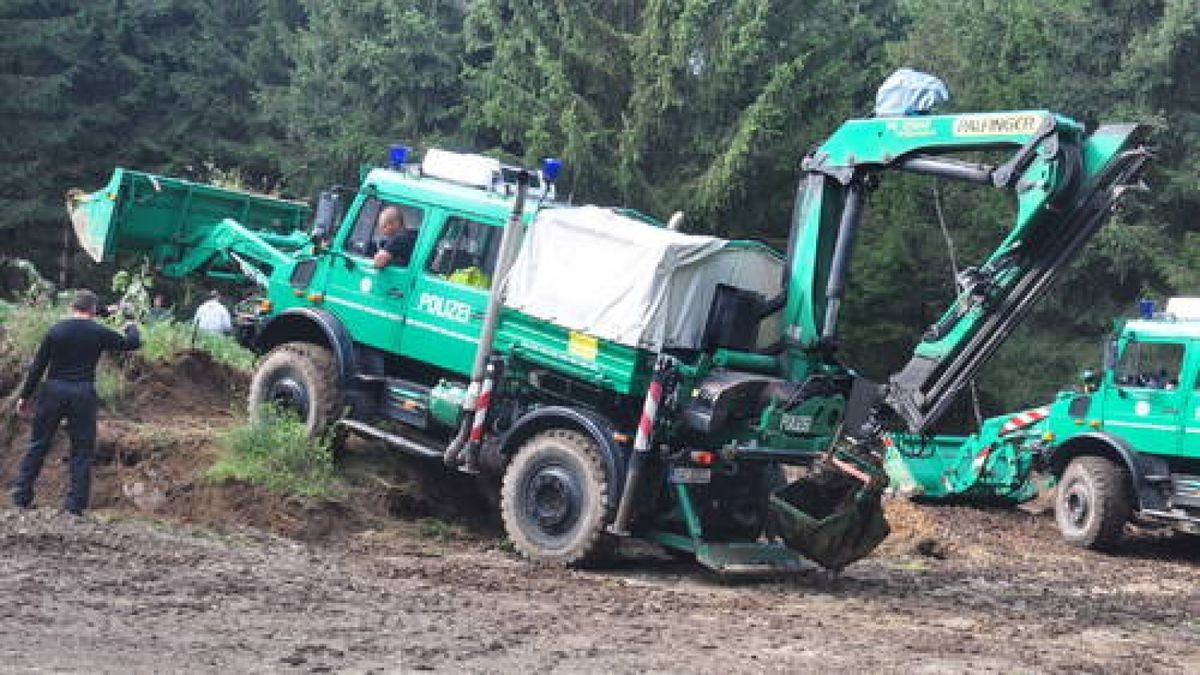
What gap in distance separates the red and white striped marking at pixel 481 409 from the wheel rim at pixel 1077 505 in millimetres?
8968

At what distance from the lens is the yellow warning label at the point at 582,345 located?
11.2m

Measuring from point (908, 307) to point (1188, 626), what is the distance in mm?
18814

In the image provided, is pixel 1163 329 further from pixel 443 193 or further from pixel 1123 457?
pixel 443 193

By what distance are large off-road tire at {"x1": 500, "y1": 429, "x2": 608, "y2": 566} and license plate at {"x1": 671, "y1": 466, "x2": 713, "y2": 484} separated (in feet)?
1.73

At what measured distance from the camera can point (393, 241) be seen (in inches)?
493

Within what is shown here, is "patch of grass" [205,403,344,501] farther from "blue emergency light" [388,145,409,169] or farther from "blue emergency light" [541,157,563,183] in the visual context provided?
"blue emergency light" [541,157,563,183]

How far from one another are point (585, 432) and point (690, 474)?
0.86m

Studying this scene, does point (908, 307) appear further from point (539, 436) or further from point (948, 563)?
point (539, 436)

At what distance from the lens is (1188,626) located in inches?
444

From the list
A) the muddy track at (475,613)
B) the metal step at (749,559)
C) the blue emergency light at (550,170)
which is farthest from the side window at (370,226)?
the metal step at (749,559)

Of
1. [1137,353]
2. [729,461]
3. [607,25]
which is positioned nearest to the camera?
[729,461]

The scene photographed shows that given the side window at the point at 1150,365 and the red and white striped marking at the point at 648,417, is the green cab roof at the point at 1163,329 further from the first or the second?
the red and white striped marking at the point at 648,417

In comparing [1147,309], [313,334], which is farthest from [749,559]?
[1147,309]

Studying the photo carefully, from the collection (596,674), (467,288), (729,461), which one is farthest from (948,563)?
(596,674)
